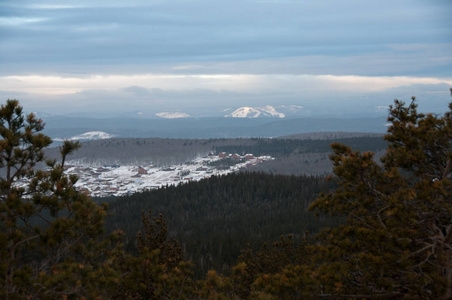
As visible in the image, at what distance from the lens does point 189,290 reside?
17.9m

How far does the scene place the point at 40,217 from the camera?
1390 centimetres

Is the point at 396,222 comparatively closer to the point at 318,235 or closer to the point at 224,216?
the point at 318,235

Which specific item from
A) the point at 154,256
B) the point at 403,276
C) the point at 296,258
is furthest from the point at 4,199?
the point at 296,258

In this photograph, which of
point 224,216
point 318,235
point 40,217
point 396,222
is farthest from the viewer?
point 224,216

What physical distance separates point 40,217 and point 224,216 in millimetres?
158397

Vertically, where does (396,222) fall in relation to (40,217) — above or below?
below

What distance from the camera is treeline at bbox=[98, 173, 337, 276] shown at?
10538 cm

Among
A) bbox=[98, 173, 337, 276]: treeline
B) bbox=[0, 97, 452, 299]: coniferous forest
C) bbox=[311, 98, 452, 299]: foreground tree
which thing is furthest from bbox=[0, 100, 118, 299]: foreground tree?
bbox=[98, 173, 337, 276]: treeline

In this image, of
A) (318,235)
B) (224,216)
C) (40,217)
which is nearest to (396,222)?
(318,235)

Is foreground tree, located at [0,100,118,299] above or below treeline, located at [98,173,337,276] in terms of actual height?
above

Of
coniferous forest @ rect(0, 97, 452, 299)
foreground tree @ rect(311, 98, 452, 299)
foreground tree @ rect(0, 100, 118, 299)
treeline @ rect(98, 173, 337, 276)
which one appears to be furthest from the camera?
treeline @ rect(98, 173, 337, 276)

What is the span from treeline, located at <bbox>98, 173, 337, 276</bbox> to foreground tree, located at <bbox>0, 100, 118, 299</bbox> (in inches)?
2711

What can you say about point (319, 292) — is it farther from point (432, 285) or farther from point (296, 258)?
point (296, 258)

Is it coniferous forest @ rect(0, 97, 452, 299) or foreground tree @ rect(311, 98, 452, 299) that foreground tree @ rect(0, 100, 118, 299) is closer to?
coniferous forest @ rect(0, 97, 452, 299)
